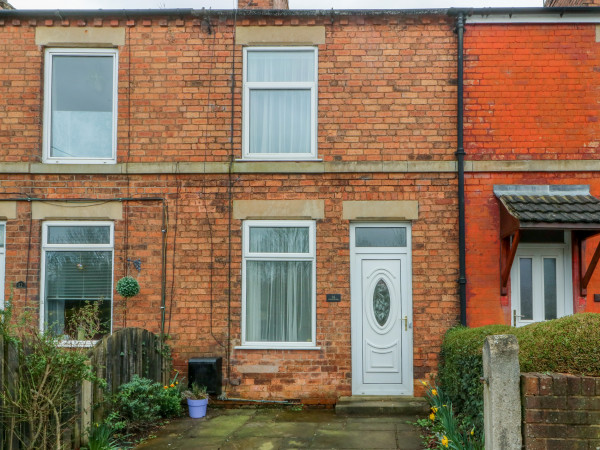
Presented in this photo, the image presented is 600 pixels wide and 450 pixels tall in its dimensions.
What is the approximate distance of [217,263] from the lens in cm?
847

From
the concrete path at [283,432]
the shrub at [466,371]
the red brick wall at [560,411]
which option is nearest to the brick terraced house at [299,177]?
the concrete path at [283,432]

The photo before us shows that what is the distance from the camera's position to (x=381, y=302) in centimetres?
848

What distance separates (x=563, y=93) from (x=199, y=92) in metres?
5.19

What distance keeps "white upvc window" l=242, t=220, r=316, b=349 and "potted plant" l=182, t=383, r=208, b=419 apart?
3.27ft

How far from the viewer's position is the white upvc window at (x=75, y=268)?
8.52m

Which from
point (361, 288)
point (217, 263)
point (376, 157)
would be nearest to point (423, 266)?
point (361, 288)

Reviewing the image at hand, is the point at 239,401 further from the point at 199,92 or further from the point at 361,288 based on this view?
the point at 199,92

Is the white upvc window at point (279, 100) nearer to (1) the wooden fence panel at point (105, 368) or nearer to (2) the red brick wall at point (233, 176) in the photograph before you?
(2) the red brick wall at point (233, 176)

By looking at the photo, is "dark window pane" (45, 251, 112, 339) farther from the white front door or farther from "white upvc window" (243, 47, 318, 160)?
the white front door

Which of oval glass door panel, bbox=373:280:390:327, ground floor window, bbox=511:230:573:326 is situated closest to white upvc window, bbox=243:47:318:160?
oval glass door panel, bbox=373:280:390:327

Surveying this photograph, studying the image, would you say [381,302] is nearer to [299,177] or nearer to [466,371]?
[299,177]

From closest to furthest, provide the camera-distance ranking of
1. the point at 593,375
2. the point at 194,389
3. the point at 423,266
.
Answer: the point at 593,375 → the point at 194,389 → the point at 423,266

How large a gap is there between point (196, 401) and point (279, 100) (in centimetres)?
436

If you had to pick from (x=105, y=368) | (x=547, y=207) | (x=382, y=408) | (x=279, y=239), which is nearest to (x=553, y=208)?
(x=547, y=207)
